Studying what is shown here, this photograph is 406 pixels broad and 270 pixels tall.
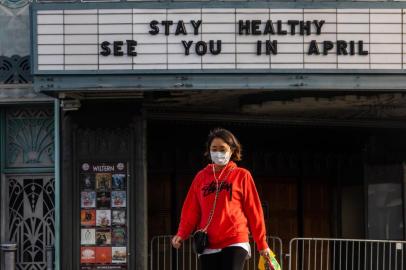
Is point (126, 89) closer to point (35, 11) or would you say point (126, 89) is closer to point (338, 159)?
point (35, 11)

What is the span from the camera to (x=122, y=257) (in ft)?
36.4

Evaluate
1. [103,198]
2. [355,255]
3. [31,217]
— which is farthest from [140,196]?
[355,255]

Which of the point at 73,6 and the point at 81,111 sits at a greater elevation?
the point at 73,6

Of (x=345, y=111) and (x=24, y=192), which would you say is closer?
(x=24, y=192)

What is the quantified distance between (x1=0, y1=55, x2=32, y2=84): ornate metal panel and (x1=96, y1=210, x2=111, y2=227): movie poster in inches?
77.5

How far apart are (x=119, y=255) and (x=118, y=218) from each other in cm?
47

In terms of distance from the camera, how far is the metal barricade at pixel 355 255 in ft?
40.5

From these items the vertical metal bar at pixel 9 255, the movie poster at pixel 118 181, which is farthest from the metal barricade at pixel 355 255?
the vertical metal bar at pixel 9 255

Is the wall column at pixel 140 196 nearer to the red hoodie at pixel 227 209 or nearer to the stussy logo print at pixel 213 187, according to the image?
the red hoodie at pixel 227 209

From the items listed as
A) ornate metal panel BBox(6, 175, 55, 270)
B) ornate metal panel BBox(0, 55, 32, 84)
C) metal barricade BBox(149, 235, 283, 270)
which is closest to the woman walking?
ornate metal panel BBox(6, 175, 55, 270)

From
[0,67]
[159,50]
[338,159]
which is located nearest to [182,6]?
[159,50]

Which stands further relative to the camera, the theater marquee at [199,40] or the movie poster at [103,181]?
the movie poster at [103,181]

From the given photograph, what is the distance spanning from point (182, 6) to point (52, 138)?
275 cm

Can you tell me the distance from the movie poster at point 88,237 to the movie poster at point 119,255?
0.28 m
